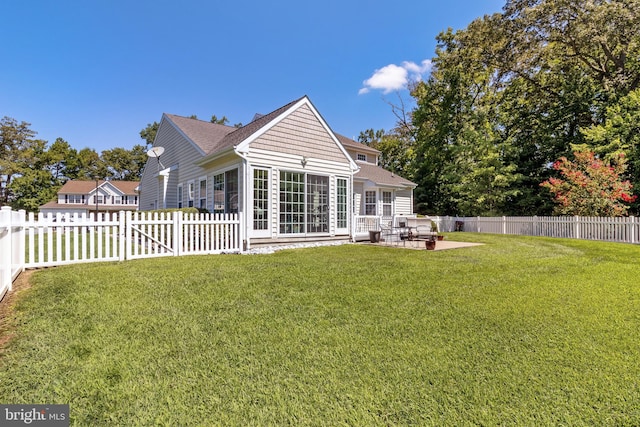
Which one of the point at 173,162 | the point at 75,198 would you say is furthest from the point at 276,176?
the point at 75,198

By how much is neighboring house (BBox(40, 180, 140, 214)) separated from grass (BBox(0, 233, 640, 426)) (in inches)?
1789

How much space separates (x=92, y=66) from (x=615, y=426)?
2554cm

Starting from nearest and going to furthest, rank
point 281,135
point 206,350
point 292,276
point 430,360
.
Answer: point 430,360 < point 206,350 < point 292,276 < point 281,135

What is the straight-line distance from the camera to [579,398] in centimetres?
212

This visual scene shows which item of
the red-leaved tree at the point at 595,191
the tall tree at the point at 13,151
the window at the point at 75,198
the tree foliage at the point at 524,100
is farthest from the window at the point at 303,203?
the tall tree at the point at 13,151

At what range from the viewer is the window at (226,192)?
10641 mm

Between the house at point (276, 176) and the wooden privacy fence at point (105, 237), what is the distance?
1.12 metres

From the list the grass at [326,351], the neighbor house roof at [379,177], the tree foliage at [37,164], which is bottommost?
the grass at [326,351]

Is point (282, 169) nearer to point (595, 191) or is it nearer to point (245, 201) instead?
point (245, 201)

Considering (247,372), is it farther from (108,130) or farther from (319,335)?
(108,130)

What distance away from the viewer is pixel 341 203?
484 inches

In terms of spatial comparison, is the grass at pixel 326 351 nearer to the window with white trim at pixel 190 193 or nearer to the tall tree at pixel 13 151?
the window with white trim at pixel 190 193

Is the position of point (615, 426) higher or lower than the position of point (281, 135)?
lower

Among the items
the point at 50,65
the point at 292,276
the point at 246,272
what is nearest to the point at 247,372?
the point at 292,276
